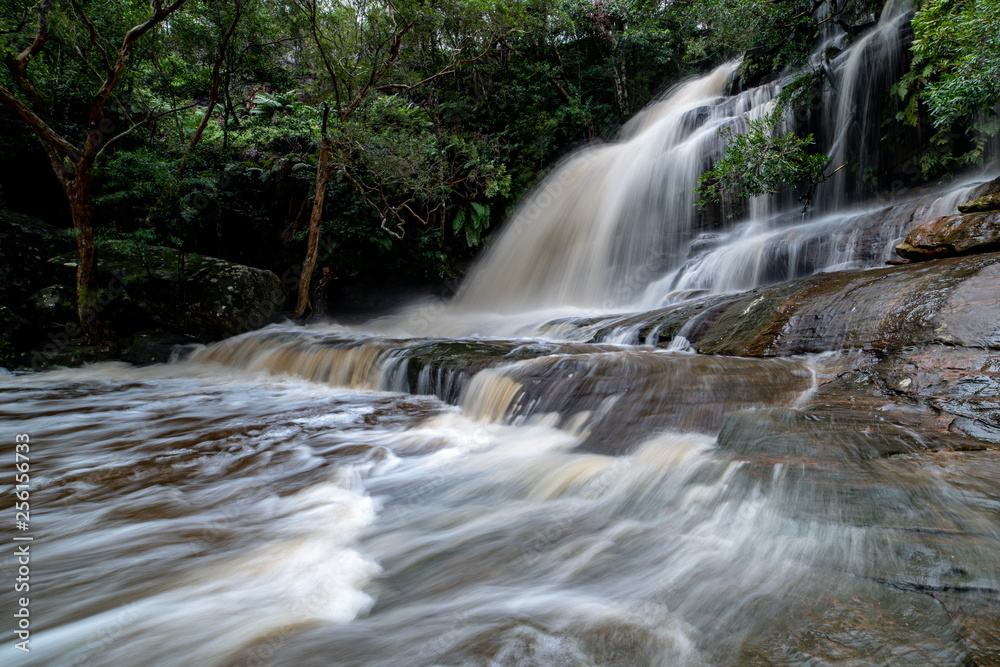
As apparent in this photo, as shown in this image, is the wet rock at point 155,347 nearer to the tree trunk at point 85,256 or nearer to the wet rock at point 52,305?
the tree trunk at point 85,256

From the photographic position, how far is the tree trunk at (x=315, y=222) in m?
9.59

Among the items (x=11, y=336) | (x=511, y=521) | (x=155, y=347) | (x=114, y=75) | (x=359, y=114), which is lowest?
(x=511, y=521)

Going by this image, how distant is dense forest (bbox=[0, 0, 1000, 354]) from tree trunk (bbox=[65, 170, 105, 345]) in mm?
30

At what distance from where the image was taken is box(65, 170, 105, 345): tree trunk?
7.18 metres

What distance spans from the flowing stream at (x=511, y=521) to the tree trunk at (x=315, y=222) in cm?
478

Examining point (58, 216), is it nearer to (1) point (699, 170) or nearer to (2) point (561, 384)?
(2) point (561, 384)

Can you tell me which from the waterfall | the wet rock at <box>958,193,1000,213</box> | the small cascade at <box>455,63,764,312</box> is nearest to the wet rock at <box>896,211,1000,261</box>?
the wet rock at <box>958,193,1000,213</box>

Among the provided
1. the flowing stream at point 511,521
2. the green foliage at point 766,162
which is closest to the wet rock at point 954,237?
the flowing stream at point 511,521

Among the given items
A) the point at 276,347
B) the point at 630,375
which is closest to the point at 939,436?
the point at 630,375

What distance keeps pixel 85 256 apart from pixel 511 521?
8.60m

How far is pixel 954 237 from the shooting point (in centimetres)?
431

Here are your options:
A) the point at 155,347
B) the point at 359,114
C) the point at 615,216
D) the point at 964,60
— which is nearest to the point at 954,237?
the point at 964,60

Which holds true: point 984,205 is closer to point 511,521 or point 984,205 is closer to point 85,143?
point 511,521

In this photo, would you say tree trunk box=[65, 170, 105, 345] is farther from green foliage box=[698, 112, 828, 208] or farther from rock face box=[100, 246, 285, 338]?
green foliage box=[698, 112, 828, 208]
